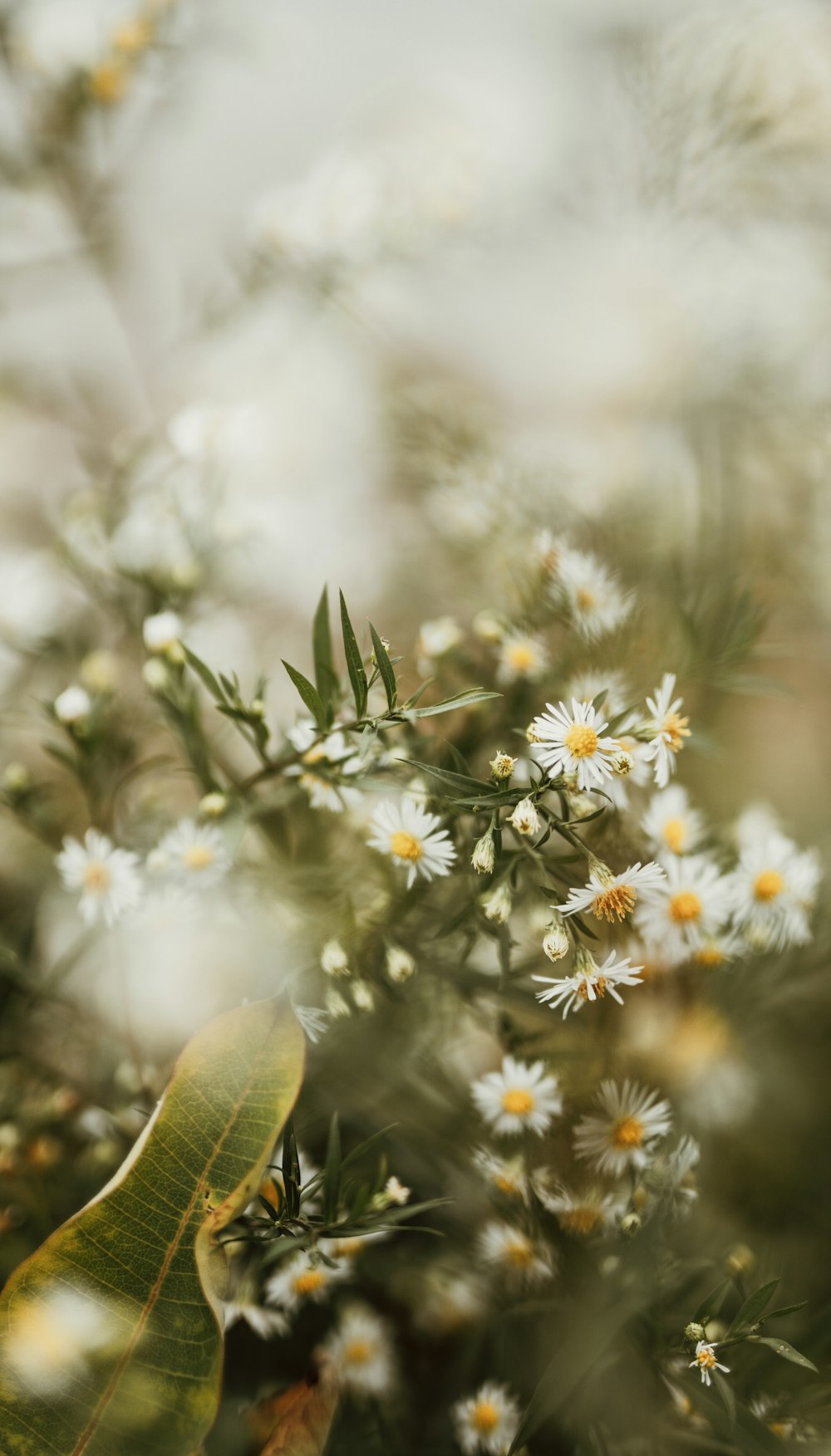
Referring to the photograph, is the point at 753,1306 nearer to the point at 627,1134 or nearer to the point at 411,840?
the point at 627,1134

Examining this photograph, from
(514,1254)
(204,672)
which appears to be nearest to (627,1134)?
(514,1254)

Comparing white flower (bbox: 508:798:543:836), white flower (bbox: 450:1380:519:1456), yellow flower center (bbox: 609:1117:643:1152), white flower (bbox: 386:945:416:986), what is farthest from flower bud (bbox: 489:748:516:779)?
white flower (bbox: 450:1380:519:1456)

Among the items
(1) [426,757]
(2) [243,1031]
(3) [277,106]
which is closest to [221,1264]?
(2) [243,1031]

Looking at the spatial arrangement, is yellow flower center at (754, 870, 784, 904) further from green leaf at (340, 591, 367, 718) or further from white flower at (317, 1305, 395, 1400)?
white flower at (317, 1305, 395, 1400)

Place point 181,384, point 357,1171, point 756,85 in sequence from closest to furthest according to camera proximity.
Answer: point 357,1171, point 756,85, point 181,384

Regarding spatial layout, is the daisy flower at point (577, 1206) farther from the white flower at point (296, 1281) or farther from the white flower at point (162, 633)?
the white flower at point (162, 633)

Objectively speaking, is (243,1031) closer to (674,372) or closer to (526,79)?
(674,372)
